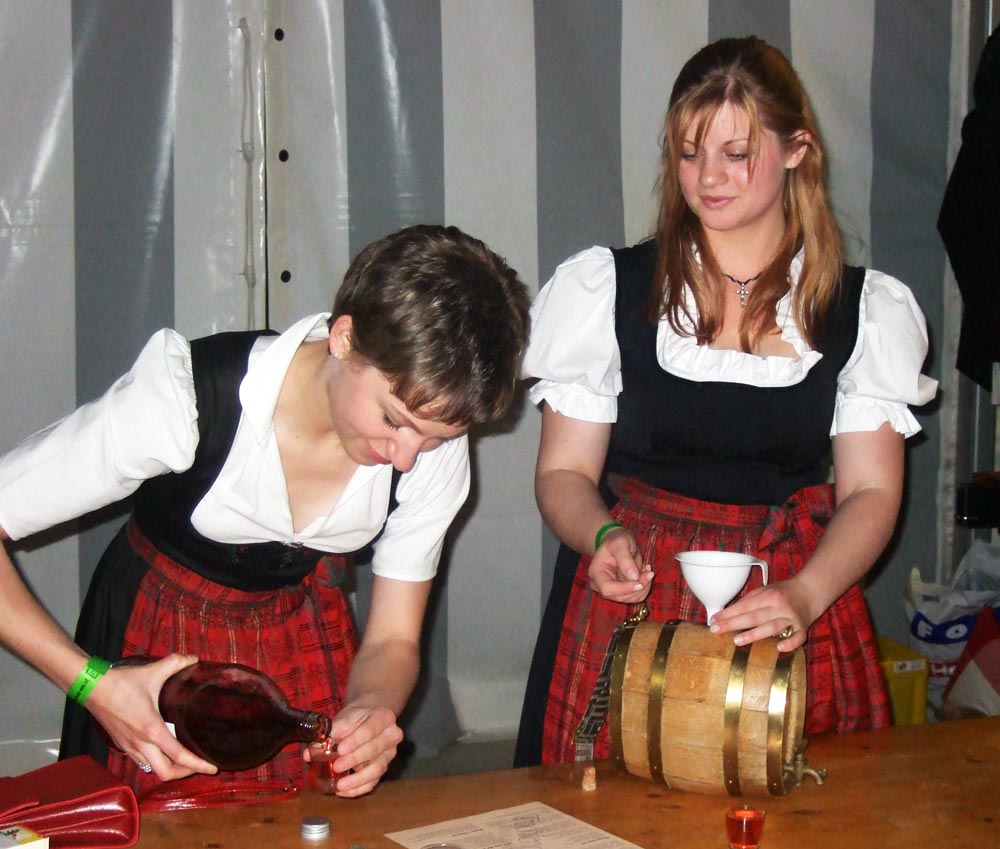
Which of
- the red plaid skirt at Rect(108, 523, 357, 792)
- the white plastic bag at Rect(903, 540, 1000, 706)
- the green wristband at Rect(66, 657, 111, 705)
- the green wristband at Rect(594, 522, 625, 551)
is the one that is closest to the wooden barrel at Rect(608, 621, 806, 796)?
the green wristband at Rect(594, 522, 625, 551)

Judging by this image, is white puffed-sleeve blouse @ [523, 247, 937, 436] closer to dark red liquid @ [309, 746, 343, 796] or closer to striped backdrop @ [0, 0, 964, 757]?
dark red liquid @ [309, 746, 343, 796]

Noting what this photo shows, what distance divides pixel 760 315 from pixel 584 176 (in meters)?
1.26

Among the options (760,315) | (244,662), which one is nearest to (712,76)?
(760,315)

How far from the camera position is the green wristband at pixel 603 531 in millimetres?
1901

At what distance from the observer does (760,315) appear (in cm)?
209

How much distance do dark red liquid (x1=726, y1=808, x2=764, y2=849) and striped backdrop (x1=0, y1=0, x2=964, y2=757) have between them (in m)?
1.92

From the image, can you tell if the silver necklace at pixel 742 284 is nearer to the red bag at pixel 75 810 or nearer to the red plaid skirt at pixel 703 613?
the red plaid skirt at pixel 703 613

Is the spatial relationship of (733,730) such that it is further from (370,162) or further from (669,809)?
(370,162)

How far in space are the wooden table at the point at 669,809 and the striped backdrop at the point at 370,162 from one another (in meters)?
1.68

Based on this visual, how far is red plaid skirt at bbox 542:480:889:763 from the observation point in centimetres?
201

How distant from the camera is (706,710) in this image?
1516 millimetres

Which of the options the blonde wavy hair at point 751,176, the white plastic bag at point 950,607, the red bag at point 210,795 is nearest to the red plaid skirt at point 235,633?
the red bag at point 210,795

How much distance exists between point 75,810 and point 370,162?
6.82 feet

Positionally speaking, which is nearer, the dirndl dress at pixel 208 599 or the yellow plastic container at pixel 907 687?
the dirndl dress at pixel 208 599
